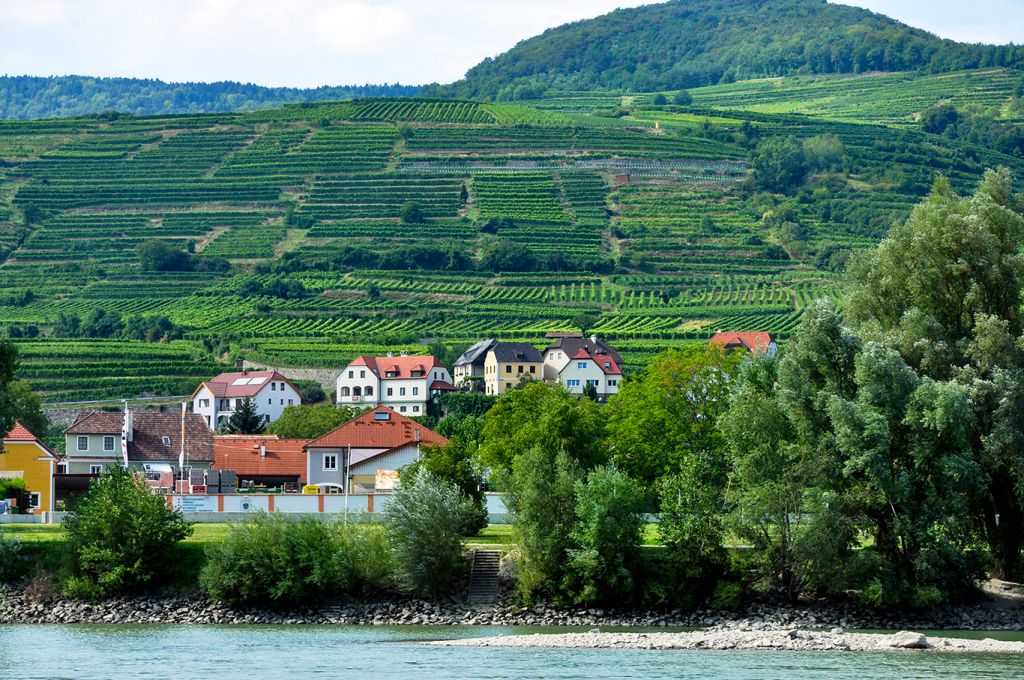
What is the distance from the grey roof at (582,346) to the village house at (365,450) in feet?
170

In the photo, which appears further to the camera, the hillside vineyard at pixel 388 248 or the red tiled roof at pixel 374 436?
the hillside vineyard at pixel 388 248

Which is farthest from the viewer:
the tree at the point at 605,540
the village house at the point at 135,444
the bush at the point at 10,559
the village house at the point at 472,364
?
the village house at the point at 472,364

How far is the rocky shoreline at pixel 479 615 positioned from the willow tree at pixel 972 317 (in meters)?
3.43

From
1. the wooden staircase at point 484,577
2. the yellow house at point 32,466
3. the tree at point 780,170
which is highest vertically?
the tree at point 780,170

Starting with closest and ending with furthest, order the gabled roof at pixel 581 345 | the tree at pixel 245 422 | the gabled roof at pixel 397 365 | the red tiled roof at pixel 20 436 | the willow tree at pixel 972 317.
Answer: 1. the willow tree at pixel 972 317
2. the red tiled roof at pixel 20 436
3. the tree at pixel 245 422
4. the gabled roof at pixel 397 365
5. the gabled roof at pixel 581 345

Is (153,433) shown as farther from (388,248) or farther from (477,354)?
(388,248)

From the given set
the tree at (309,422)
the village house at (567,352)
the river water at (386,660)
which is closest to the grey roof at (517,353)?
the village house at (567,352)

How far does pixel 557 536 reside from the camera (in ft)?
158

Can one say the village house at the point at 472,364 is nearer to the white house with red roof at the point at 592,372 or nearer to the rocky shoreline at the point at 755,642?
the white house with red roof at the point at 592,372

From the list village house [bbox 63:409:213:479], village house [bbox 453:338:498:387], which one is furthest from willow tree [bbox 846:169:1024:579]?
village house [bbox 453:338:498:387]

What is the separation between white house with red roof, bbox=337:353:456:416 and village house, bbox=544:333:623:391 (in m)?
7.92

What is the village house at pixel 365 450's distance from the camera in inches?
2640

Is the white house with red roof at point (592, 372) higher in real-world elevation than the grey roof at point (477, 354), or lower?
lower

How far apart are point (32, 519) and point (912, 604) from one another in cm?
3165
